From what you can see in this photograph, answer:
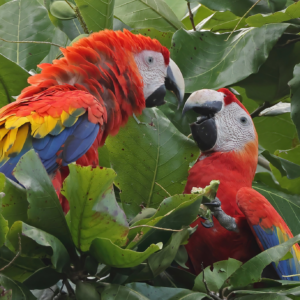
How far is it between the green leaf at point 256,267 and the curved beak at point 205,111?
455 mm

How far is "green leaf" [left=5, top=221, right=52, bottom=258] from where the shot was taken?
0.55 m

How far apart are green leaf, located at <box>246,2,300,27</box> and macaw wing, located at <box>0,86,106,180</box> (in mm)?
490

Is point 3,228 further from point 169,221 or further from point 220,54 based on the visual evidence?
point 220,54

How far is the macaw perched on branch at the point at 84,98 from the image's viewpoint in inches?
34.8

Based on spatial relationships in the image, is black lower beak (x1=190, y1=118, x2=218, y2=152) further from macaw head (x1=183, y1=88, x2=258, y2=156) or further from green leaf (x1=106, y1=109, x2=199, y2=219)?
green leaf (x1=106, y1=109, x2=199, y2=219)

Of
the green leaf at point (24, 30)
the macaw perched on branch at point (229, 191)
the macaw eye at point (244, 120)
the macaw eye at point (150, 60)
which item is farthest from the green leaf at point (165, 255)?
the green leaf at point (24, 30)

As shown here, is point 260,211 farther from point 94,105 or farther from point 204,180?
point 94,105

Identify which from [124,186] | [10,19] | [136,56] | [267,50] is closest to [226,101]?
[267,50]

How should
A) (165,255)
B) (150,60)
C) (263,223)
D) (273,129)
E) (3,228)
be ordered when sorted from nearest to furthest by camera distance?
(3,228) → (165,255) → (263,223) → (150,60) → (273,129)

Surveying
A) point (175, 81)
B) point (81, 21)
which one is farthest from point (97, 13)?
point (175, 81)

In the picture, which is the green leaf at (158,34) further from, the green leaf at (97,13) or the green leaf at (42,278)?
the green leaf at (42,278)

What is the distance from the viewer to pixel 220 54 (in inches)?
44.3

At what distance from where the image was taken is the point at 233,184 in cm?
101

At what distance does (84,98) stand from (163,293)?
1.60 ft
